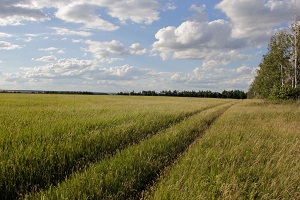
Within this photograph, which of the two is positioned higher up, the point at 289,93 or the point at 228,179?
the point at 289,93

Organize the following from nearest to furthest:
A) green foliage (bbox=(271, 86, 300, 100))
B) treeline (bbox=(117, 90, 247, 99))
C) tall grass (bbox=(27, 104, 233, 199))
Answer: tall grass (bbox=(27, 104, 233, 199))
green foliage (bbox=(271, 86, 300, 100))
treeline (bbox=(117, 90, 247, 99))

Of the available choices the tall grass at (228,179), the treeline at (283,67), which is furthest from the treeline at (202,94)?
the tall grass at (228,179)

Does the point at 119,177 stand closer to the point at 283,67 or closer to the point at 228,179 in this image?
the point at 228,179

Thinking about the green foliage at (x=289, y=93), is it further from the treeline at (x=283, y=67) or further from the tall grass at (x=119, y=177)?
the tall grass at (x=119, y=177)

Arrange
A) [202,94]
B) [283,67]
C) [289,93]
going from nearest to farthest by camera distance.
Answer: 1. [289,93]
2. [283,67]
3. [202,94]

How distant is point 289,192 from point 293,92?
3564 cm

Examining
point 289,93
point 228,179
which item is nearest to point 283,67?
point 289,93

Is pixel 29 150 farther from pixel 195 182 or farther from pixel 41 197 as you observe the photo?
pixel 195 182

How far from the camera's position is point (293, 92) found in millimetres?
33812

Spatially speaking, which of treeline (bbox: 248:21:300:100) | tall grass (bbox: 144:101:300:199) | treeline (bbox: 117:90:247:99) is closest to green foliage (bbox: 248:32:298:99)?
treeline (bbox: 248:21:300:100)

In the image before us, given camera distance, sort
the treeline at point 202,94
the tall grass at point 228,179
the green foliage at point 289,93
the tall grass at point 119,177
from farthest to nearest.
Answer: the treeline at point 202,94 < the green foliage at point 289,93 < the tall grass at point 228,179 < the tall grass at point 119,177

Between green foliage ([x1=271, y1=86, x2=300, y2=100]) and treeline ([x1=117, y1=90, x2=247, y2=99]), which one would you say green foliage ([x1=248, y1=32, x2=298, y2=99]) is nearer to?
green foliage ([x1=271, y1=86, x2=300, y2=100])

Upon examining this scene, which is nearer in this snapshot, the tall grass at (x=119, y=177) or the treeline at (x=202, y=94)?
the tall grass at (x=119, y=177)

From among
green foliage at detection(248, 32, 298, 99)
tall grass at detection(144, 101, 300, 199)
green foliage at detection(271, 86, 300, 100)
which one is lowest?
tall grass at detection(144, 101, 300, 199)
